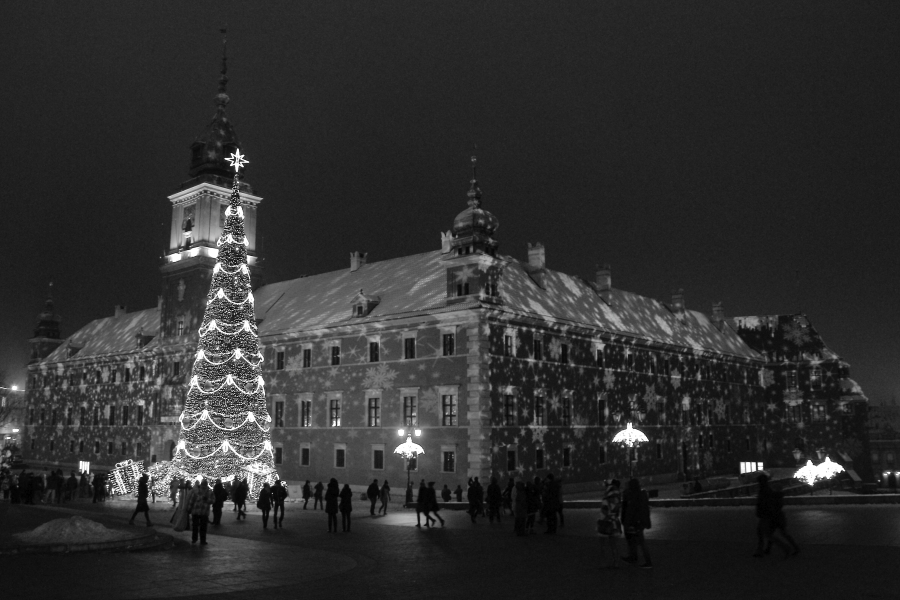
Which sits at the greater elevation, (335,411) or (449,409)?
(335,411)

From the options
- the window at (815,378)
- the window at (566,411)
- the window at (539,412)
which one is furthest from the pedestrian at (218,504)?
the window at (815,378)

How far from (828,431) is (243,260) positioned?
51.6 m

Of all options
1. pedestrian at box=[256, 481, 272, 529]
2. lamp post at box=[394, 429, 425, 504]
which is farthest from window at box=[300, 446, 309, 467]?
pedestrian at box=[256, 481, 272, 529]

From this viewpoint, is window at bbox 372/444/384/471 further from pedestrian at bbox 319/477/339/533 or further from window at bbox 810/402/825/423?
window at bbox 810/402/825/423

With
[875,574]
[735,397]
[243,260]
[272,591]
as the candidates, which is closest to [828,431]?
[735,397]

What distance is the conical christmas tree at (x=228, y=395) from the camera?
110 ft

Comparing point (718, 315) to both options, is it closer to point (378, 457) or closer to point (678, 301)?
point (678, 301)

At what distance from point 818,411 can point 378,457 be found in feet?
137

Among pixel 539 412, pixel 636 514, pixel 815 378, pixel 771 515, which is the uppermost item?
pixel 815 378

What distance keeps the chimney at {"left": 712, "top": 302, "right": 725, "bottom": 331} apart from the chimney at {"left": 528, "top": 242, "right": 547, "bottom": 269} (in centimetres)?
2709

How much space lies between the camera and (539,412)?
141 feet

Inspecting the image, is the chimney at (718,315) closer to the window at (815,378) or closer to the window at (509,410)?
the window at (815,378)

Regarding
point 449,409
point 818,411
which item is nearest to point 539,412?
point 449,409

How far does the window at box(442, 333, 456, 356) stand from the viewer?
4053 cm
